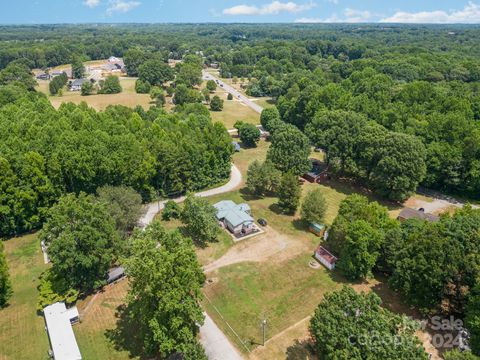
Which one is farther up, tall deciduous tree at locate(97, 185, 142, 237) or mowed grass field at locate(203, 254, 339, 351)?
tall deciduous tree at locate(97, 185, 142, 237)

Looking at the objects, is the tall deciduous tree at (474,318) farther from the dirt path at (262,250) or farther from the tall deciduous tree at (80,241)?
the tall deciduous tree at (80,241)

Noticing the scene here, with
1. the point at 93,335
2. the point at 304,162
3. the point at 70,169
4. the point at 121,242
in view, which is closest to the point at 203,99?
the point at 304,162

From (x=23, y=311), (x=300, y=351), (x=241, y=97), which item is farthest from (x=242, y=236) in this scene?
(x=241, y=97)

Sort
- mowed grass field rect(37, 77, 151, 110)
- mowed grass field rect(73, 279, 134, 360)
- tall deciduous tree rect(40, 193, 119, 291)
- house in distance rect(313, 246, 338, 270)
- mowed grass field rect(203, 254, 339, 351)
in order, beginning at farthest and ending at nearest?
mowed grass field rect(37, 77, 151, 110) → house in distance rect(313, 246, 338, 270) → mowed grass field rect(203, 254, 339, 351) → tall deciduous tree rect(40, 193, 119, 291) → mowed grass field rect(73, 279, 134, 360)

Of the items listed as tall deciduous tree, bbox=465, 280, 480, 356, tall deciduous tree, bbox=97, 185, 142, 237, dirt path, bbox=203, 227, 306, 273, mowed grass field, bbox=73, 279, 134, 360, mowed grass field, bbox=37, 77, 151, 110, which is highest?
tall deciduous tree, bbox=97, 185, 142, 237

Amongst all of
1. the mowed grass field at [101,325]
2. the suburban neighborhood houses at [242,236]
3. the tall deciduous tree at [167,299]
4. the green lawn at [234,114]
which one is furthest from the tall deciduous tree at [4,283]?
the green lawn at [234,114]

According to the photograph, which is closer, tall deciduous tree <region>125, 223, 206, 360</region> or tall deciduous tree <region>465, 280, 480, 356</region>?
tall deciduous tree <region>125, 223, 206, 360</region>

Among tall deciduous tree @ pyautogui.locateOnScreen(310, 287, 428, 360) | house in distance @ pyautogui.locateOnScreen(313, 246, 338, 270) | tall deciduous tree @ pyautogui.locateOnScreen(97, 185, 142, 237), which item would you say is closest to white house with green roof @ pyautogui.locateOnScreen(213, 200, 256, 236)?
house in distance @ pyautogui.locateOnScreen(313, 246, 338, 270)

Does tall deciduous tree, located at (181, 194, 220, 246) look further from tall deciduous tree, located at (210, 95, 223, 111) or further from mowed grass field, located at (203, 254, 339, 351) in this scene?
tall deciduous tree, located at (210, 95, 223, 111)
